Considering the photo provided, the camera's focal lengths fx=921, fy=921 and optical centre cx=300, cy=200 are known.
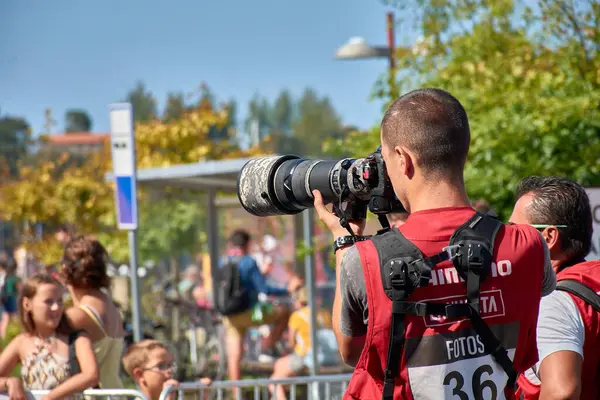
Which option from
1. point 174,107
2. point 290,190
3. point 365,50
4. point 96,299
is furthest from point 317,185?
point 174,107

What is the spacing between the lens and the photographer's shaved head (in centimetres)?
237

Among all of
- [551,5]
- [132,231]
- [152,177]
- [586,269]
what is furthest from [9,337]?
[586,269]

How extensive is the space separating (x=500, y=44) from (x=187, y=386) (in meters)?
5.05

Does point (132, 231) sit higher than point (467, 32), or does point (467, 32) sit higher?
point (467, 32)

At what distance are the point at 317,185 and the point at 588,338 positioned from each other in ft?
3.30

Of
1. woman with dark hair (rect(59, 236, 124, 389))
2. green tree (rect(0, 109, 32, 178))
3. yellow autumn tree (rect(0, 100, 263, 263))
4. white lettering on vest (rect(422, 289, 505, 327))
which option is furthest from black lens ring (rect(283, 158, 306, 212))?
green tree (rect(0, 109, 32, 178))

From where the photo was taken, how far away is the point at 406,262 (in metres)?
2.28

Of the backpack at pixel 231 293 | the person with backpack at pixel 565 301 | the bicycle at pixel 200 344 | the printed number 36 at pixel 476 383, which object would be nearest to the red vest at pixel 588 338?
the person with backpack at pixel 565 301

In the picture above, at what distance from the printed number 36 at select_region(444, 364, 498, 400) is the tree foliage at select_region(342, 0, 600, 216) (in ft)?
15.0

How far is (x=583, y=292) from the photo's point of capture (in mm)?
2932

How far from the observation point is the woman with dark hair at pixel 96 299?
17.4 feet

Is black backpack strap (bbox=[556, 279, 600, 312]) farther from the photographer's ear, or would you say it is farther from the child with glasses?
the child with glasses

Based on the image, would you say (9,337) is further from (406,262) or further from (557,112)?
(406,262)

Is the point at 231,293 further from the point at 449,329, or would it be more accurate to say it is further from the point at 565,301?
the point at 449,329
